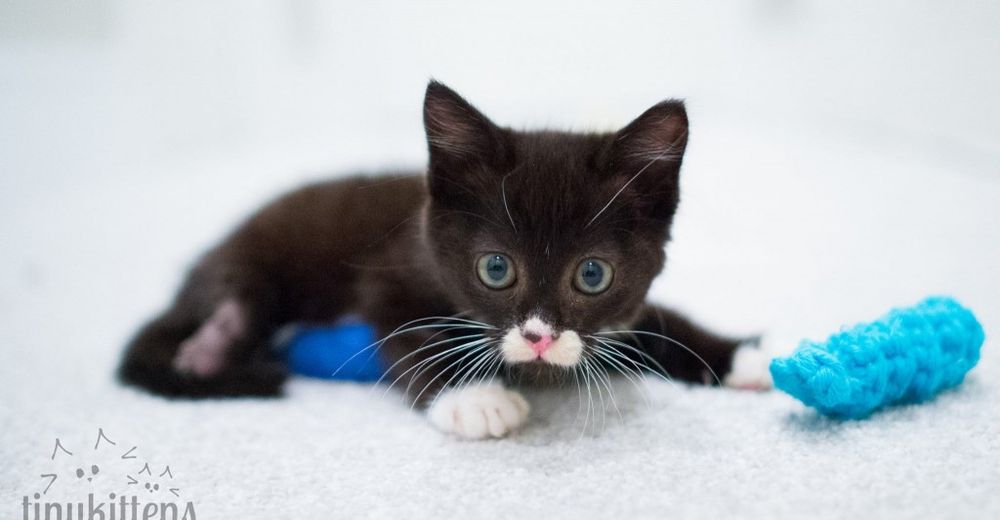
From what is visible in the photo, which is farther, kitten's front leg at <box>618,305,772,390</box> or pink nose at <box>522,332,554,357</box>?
kitten's front leg at <box>618,305,772,390</box>

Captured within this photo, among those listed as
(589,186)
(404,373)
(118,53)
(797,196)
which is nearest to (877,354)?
(589,186)

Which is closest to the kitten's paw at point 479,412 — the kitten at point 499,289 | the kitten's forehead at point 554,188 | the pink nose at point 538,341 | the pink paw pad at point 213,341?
the kitten at point 499,289

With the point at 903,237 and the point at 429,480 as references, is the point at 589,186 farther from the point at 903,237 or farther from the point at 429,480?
the point at 903,237

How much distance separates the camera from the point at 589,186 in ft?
4.06

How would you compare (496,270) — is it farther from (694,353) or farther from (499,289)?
(694,353)

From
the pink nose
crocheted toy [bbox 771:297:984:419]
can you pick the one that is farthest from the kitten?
Answer: crocheted toy [bbox 771:297:984:419]

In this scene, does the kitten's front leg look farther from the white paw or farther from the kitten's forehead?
the kitten's forehead

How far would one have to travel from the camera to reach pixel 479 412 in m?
1.17

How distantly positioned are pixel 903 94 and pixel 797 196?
24.3 inches

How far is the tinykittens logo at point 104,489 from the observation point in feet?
3.14

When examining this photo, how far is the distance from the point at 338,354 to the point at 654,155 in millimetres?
759

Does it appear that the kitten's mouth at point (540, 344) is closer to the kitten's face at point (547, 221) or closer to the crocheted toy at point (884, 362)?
the kitten's face at point (547, 221)

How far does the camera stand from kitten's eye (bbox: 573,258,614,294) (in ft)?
3.96

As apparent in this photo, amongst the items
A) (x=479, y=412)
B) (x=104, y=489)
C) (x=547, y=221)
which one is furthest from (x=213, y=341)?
(x=547, y=221)
